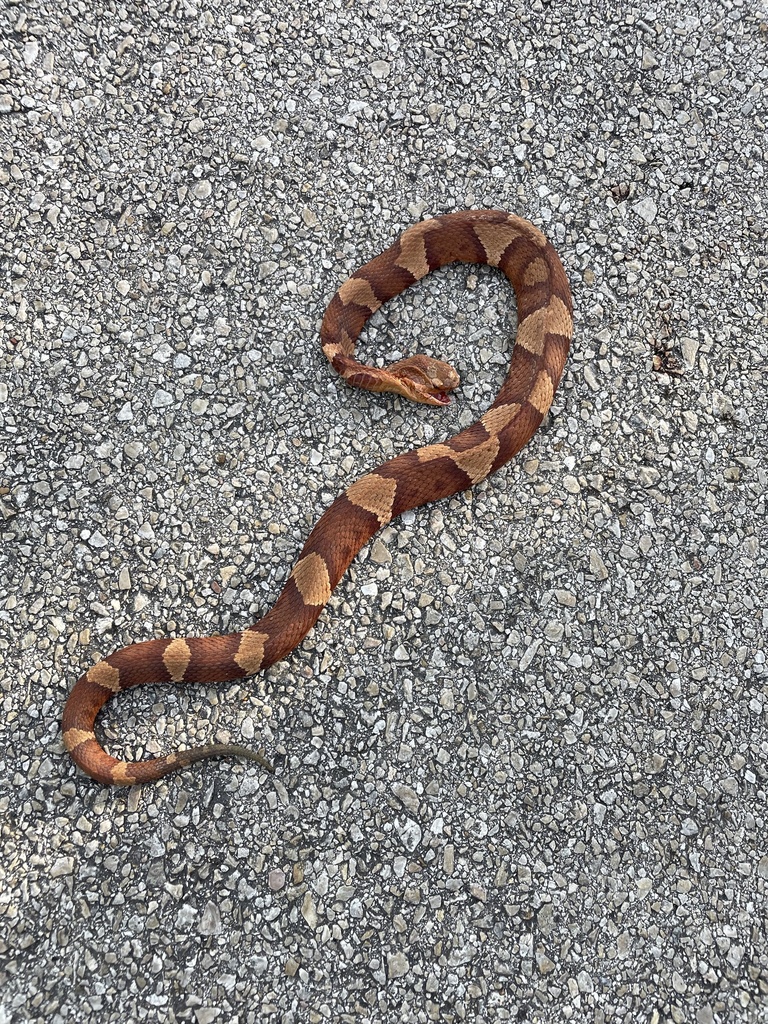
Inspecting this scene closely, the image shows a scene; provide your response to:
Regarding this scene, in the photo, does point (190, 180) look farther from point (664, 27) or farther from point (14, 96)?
point (664, 27)

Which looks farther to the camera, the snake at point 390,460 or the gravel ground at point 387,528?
the snake at point 390,460

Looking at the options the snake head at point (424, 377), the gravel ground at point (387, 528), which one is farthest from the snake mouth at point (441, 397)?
the gravel ground at point (387, 528)

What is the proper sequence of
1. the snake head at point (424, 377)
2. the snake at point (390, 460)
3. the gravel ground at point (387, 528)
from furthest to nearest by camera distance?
the snake head at point (424, 377), the snake at point (390, 460), the gravel ground at point (387, 528)

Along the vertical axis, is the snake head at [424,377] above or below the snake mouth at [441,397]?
above

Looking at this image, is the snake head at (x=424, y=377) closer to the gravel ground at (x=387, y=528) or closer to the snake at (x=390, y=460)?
the snake at (x=390, y=460)

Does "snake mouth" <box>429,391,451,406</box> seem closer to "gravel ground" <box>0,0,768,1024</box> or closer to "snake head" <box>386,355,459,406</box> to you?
"snake head" <box>386,355,459,406</box>

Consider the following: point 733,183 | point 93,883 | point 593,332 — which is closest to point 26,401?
point 93,883

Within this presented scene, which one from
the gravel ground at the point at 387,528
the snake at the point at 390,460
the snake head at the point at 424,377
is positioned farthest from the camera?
the snake head at the point at 424,377

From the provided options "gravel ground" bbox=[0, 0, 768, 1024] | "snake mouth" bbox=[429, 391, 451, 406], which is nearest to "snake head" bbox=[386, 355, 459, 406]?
"snake mouth" bbox=[429, 391, 451, 406]
